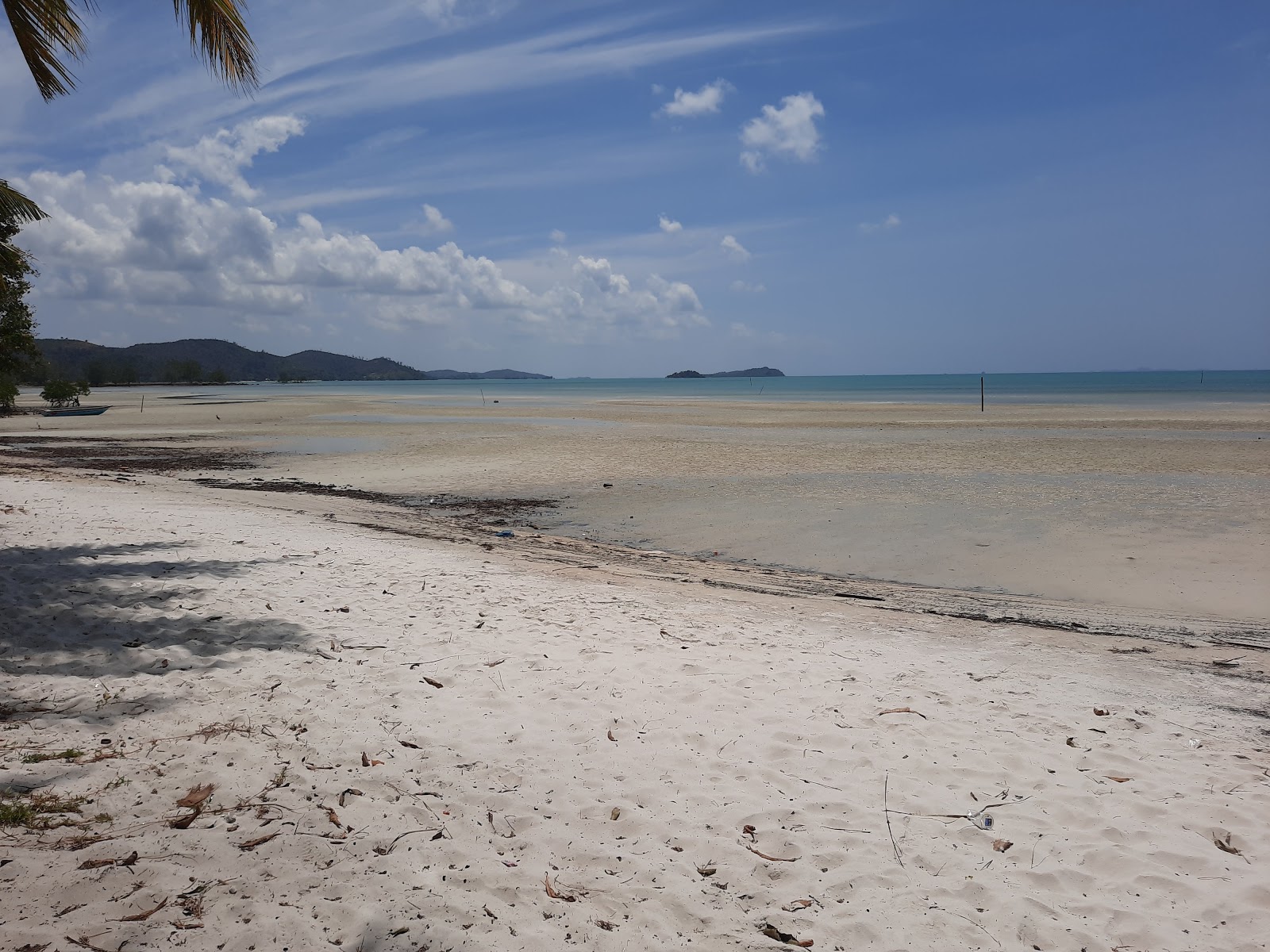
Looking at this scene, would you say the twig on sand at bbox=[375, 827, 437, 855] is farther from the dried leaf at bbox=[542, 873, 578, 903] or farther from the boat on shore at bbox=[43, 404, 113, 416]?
the boat on shore at bbox=[43, 404, 113, 416]

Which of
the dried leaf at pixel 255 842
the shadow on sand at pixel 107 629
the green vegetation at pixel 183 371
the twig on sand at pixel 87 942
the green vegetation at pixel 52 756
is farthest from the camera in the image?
the green vegetation at pixel 183 371

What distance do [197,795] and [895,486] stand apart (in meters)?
15.2

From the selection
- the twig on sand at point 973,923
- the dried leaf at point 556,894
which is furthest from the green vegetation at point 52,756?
the twig on sand at point 973,923

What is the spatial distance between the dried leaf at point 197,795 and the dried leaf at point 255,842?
47cm

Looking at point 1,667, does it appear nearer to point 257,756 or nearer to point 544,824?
point 257,756

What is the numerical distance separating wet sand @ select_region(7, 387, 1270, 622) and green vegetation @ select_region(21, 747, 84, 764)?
26.4ft

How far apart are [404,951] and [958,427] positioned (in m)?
34.9

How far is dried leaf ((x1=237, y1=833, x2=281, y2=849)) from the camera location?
3320 millimetres

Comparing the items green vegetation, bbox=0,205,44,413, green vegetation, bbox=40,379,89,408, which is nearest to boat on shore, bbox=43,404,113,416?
green vegetation, bbox=40,379,89,408

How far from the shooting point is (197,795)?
370cm

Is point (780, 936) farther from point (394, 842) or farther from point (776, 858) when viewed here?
point (394, 842)

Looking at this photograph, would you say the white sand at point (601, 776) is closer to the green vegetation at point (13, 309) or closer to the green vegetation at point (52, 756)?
the green vegetation at point (52, 756)

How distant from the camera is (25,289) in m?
18.4

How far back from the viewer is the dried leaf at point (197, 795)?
11.9 feet
